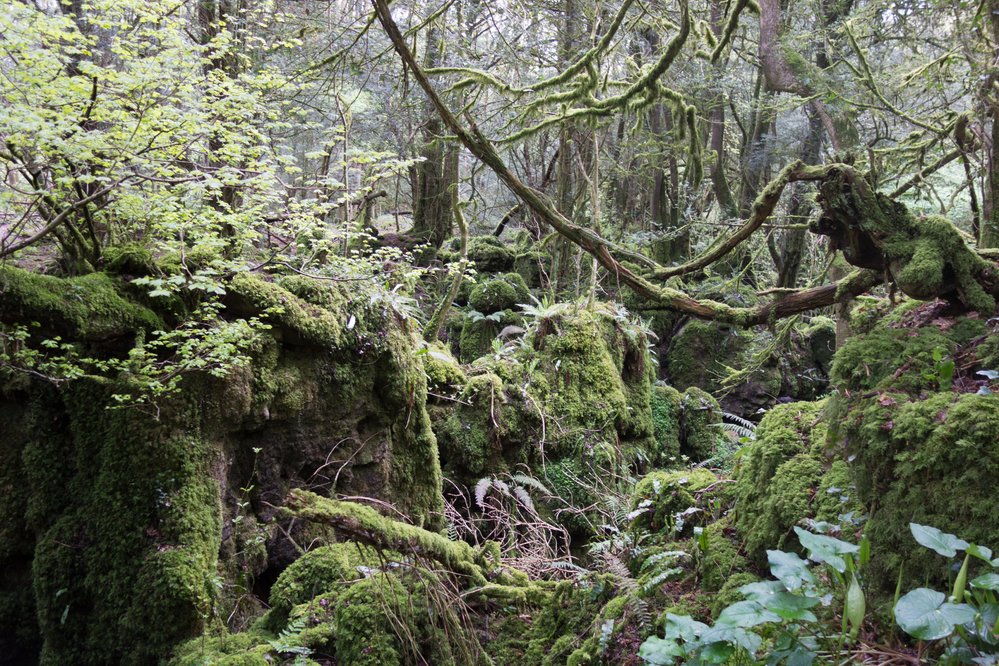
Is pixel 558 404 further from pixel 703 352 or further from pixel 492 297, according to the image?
pixel 703 352

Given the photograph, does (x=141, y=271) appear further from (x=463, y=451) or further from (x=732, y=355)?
(x=732, y=355)

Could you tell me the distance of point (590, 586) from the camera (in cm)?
357

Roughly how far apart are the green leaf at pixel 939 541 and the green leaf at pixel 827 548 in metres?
0.18

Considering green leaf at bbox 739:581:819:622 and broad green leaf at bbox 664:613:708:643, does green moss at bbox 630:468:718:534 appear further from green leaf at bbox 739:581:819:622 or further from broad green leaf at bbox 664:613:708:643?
green leaf at bbox 739:581:819:622

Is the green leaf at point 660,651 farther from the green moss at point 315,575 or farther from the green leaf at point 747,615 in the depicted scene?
the green moss at point 315,575

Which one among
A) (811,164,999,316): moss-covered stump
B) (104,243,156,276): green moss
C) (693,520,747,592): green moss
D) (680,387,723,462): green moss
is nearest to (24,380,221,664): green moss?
(104,243,156,276): green moss

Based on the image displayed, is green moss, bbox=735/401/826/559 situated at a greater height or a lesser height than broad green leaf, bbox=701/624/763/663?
greater

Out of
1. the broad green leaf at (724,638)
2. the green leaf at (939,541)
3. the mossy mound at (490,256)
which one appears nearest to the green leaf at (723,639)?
the broad green leaf at (724,638)

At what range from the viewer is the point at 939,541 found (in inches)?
72.6

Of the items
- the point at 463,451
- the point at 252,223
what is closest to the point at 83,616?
the point at 252,223

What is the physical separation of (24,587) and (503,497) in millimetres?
3903

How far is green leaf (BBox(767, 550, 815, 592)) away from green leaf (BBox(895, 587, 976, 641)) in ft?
0.79

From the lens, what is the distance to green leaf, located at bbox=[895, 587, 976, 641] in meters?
1.65

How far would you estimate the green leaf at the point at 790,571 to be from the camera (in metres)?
1.82
